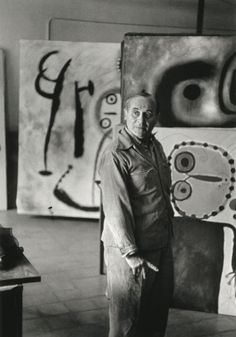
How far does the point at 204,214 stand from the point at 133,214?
122cm

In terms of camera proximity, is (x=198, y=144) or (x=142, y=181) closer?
(x=142, y=181)

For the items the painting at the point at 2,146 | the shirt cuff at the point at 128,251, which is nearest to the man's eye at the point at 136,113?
the shirt cuff at the point at 128,251

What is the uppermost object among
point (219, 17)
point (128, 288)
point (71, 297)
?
point (219, 17)

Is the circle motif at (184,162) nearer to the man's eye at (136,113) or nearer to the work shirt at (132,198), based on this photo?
the work shirt at (132,198)

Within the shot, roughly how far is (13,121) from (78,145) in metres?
1.23

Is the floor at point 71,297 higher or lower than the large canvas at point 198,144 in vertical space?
lower

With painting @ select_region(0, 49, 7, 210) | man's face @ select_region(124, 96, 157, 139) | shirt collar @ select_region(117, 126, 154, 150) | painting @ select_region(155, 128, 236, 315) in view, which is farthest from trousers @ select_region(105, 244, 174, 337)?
painting @ select_region(0, 49, 7, 210)

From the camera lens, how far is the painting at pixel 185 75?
11.6ft

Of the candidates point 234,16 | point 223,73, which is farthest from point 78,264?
point 234,16

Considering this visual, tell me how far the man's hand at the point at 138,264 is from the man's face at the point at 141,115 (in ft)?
2.16

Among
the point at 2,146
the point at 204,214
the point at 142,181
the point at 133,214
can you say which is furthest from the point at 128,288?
the point at 2,146

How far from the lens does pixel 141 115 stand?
249 cm

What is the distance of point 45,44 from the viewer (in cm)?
635

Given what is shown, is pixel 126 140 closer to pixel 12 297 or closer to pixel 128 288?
pixel 128 288
